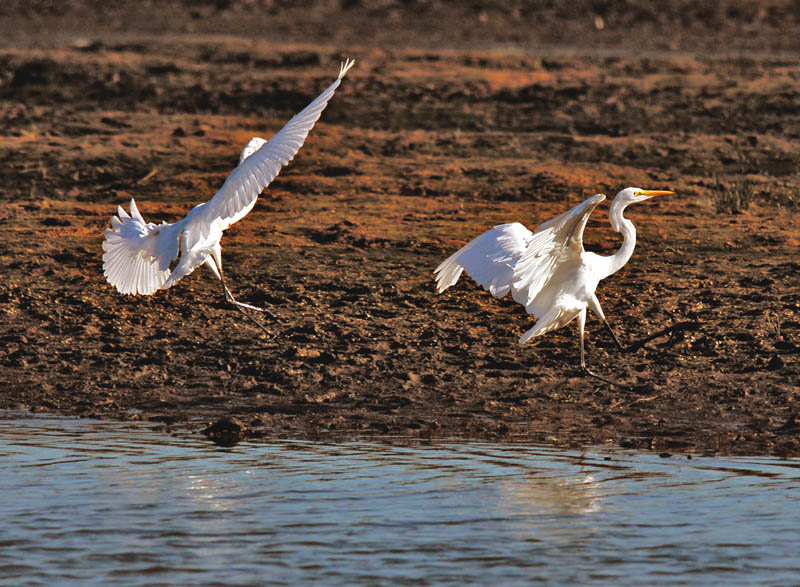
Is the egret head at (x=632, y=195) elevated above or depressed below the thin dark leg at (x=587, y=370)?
above

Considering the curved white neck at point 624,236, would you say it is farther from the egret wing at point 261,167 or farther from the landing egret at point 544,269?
the egret wing at point 261,167

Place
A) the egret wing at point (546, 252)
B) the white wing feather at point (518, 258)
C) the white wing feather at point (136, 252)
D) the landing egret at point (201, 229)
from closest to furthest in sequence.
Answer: the egret wing at point (546, 252)
the white wing feather at point (518, 258)
the landing egret at point (201, 229)
the white wing feather at point (136, 252)

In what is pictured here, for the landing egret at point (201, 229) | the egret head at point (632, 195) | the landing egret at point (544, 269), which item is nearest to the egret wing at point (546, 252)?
the landing egret at point (544, 269)

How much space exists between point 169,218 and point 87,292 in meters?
2.11

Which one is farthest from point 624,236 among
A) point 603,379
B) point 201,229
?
point 201,229

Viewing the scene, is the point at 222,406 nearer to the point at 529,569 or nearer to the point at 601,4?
the point at 529,569

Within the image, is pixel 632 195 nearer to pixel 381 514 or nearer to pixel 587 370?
pixel 587 370

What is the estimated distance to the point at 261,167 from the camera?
8492mm

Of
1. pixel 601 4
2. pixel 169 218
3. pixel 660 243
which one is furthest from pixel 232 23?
pixel 660 243

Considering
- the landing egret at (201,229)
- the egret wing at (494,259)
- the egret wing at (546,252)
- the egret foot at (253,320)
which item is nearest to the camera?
the egret wing at (546,252)

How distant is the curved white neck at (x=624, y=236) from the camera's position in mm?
8906

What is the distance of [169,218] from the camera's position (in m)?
12.5

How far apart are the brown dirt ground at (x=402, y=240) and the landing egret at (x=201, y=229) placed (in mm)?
547

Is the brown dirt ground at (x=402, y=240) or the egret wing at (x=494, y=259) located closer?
the brown dirt ground at (x=402, y=240)
